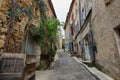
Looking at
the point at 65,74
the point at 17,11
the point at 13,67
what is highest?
the point at 17,11

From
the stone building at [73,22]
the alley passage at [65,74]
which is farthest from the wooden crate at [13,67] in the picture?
the stone building at [73,22]

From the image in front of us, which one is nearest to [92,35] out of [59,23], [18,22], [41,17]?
[59,23]

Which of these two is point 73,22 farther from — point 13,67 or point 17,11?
point 13,67

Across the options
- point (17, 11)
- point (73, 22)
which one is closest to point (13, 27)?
→ point (17, 11)

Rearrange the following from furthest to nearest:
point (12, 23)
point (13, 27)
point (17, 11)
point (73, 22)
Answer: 1. point (73, 22)
2. point (17, 11)
3. point (13, 27)
4. point (12, 23)

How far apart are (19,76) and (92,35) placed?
6111 mm

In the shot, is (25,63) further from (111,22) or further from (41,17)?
(41,17)

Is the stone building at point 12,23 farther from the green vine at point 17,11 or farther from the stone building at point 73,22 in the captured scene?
the stone building at point 73,22

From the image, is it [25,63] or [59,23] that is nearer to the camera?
[25,63]

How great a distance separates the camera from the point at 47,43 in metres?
8.12

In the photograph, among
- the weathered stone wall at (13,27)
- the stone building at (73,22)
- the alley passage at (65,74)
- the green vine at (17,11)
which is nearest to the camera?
the weathered stone wall at (13,27)

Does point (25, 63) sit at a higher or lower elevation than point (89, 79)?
higher

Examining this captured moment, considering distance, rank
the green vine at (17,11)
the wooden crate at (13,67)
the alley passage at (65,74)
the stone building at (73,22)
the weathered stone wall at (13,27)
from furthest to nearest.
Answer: the stone building at (73,22)
the alley passage at (65,74)
the green vine at (17,11)
the weathered stone wall at (13,27)
the wooden crate at (13,67)

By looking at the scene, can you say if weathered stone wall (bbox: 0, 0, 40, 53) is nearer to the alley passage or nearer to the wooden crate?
the wooden crate
